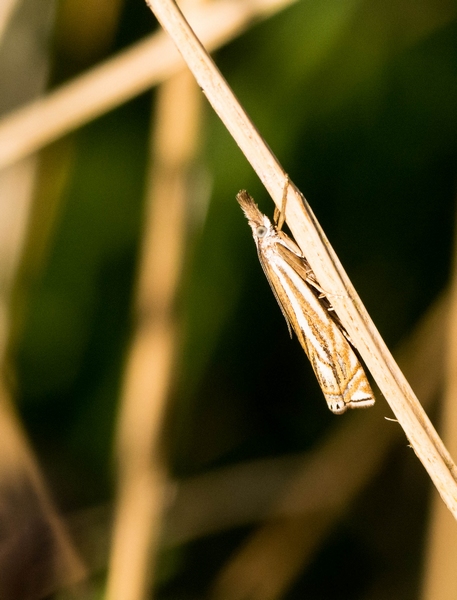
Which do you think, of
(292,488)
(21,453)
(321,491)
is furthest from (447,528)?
(21,453)

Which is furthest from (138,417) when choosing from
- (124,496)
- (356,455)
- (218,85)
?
(218,85)

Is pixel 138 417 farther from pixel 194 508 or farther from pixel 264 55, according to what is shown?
pixel 264 55

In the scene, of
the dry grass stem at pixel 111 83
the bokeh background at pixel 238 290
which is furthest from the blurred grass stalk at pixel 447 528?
the dry grass stem at pixel 111 83

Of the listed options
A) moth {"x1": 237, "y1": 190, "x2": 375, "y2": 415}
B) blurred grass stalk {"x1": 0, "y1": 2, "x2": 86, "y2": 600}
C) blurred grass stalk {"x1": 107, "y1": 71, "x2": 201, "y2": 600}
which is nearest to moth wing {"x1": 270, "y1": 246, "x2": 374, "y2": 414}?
moth {"x1": 237, "y1": 190, "x2": 375, "y2": 415}

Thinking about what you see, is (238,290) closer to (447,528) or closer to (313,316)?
(313,316)

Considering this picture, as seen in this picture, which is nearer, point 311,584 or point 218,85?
point 218,85

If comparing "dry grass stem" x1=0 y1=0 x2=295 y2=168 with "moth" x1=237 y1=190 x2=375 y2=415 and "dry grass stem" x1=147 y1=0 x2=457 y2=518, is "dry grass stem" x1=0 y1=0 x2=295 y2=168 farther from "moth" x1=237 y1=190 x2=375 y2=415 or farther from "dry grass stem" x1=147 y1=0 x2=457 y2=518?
"dry grass stem" x1=147 y1=0 x2=457 y2=518
